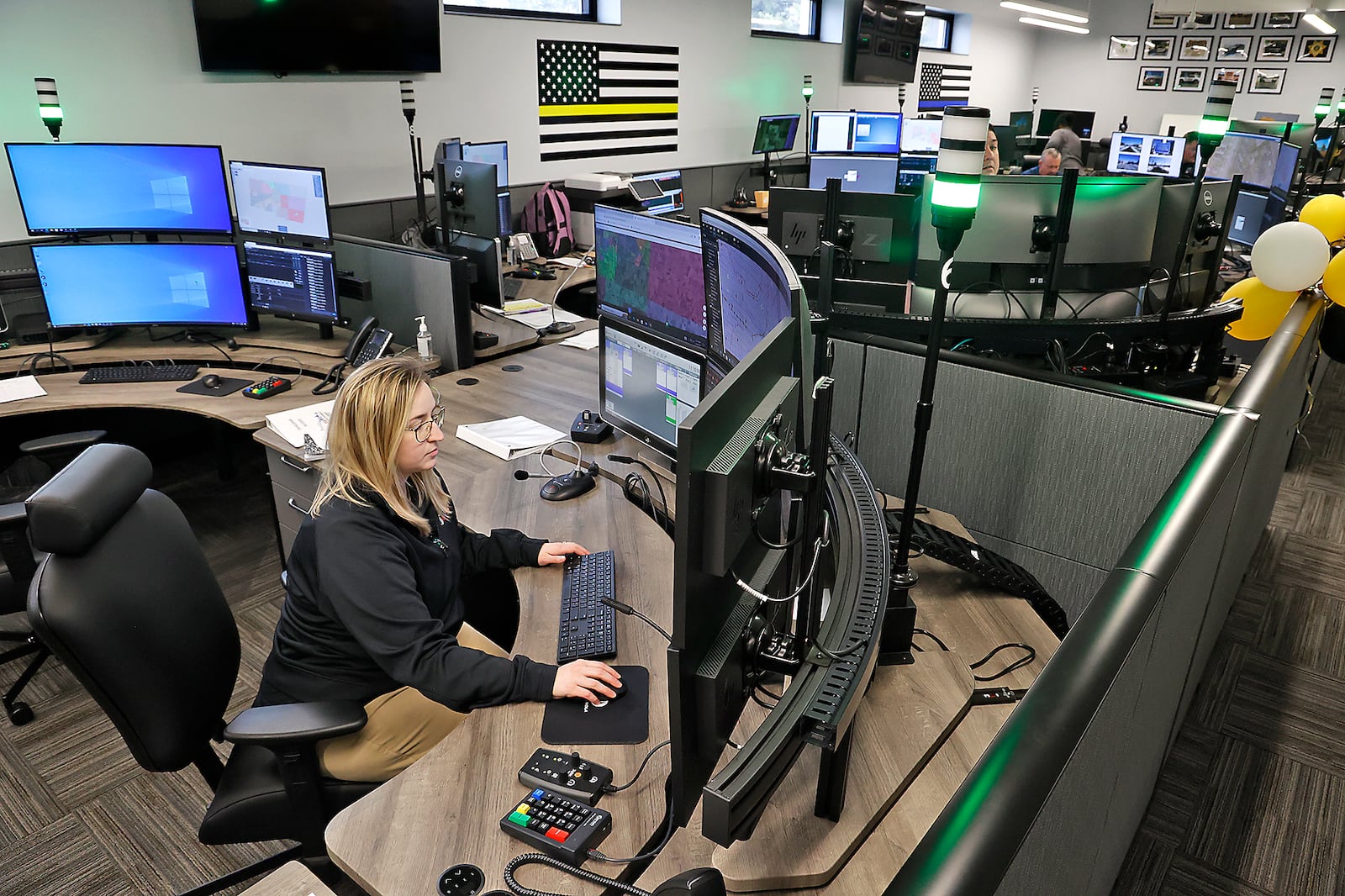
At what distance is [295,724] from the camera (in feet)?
4.77

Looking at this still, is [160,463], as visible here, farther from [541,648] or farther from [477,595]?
[541,648]

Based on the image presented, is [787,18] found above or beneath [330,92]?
above

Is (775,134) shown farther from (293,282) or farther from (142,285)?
(142,285)

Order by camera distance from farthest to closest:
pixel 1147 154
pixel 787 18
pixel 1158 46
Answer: pixel 1158 46
pixel 787 18
pixel 1147 154

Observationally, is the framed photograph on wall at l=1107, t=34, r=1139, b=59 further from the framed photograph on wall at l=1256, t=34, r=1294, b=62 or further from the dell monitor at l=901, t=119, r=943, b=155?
the dell monitor at l=901, t=119, r=943, b=155

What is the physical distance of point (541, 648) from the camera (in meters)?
1.61

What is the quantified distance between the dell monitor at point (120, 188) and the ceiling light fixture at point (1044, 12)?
7.60 m

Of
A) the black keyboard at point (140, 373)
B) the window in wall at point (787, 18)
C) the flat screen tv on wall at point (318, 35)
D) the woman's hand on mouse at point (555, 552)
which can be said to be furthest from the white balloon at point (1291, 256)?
the window in wall at point (787, 18)

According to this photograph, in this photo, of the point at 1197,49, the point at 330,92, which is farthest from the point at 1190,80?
the point at 330,92

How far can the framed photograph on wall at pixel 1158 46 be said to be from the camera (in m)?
→ 11.4

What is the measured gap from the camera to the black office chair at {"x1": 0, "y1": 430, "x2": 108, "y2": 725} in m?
2.19

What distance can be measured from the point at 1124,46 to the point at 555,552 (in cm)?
1328

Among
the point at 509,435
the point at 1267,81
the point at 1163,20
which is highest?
the point at 1163,20

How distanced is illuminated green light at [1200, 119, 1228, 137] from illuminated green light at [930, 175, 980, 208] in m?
3.51
